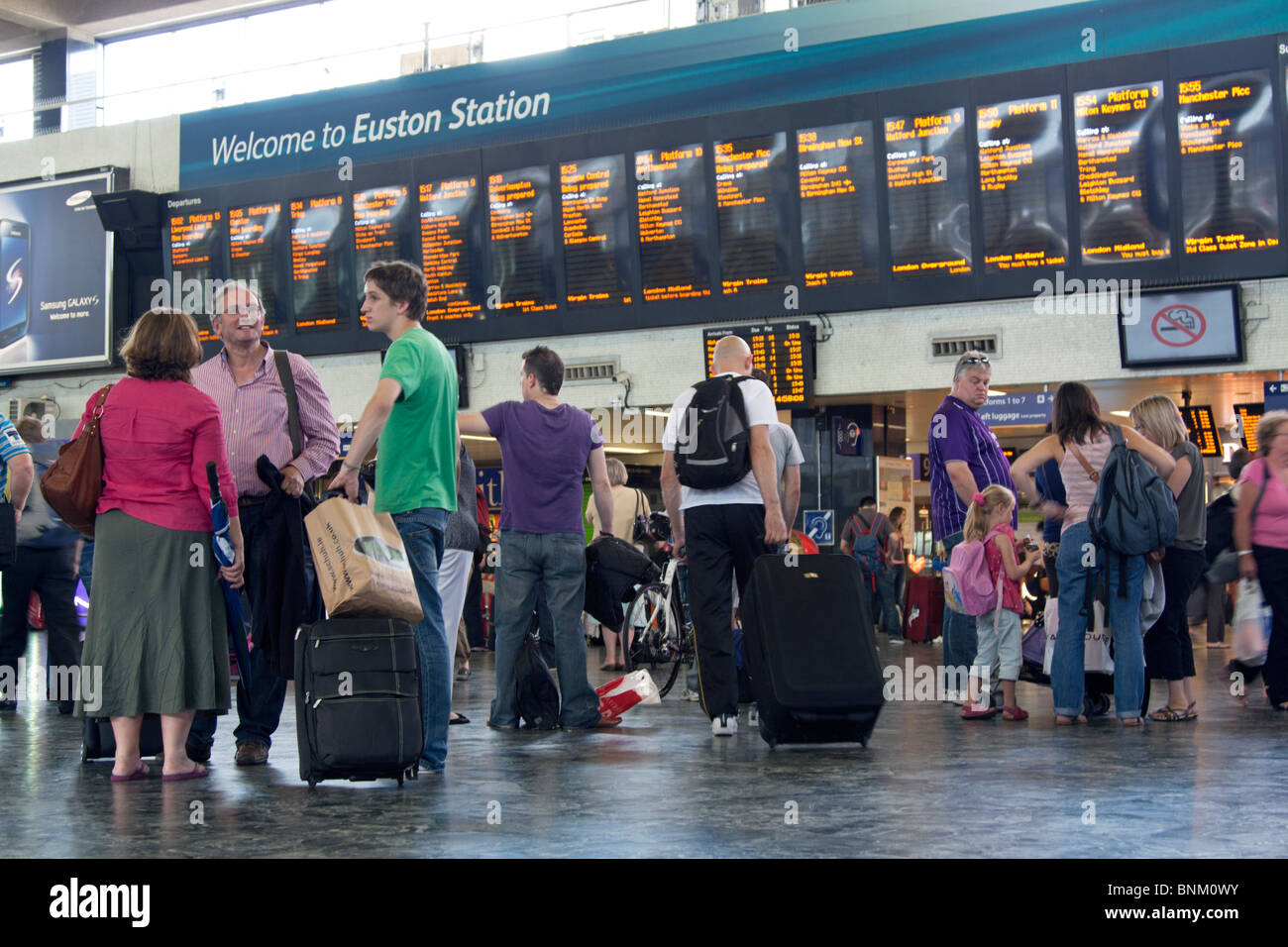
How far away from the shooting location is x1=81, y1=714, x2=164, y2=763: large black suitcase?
5.16 meters

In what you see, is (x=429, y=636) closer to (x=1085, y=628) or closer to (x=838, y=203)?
(x=1085, y=628)

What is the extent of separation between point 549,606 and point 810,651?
149cm

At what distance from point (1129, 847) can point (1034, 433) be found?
16.7 m

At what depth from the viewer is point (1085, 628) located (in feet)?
20.4

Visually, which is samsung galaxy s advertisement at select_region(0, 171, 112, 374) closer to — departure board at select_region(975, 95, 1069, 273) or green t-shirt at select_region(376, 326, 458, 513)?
departure board at select_region(975, 95, 1069, 273)

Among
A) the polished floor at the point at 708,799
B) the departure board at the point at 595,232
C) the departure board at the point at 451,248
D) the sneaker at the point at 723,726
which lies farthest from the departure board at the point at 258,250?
the sneaker at the point at 723,726

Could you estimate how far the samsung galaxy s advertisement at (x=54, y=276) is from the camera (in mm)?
16047

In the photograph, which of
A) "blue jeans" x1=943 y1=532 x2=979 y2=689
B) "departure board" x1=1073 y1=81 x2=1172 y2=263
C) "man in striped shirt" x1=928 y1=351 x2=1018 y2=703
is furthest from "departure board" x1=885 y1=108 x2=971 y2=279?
"blue jeans" x1=943 y1=532 x2=979 y2=689

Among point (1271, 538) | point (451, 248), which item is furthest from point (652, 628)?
point (451, 248)

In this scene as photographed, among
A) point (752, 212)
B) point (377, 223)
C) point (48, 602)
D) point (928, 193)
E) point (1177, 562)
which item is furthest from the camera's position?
point (377, 223)

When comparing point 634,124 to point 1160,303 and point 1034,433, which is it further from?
point 1034,433

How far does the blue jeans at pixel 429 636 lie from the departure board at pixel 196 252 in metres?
11.3

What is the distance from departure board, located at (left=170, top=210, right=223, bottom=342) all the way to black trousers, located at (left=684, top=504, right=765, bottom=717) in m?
11.0

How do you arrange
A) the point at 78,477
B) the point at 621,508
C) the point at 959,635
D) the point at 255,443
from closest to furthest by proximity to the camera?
the point at 78,477 → the point at 255,443 → the point at 959,635 → the point at 621,508
